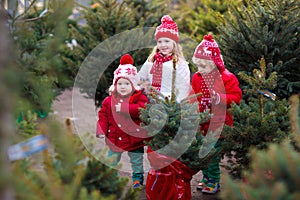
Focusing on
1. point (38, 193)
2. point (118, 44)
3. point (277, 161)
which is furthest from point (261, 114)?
point (118, 44)

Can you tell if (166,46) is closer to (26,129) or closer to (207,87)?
(207,87)

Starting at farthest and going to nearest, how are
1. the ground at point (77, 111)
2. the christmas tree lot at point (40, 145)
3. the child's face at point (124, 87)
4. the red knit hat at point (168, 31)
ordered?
the ground at point (77, 111), the red knit hat at point (168, 31), the child's face at point (124, 87), the christmas tree lot at point (40, 145)

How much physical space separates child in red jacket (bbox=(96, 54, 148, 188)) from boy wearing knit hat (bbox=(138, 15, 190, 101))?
0.38 metres

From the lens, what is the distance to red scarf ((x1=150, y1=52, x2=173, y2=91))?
6.26m

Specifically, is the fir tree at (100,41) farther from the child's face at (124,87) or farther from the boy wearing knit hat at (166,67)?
the child's face at (124,87)

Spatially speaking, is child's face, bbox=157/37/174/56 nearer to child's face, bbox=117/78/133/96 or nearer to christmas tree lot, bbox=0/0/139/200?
child's face, bbox=117/78/133/96

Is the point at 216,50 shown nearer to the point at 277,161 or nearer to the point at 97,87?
the point at 97,87

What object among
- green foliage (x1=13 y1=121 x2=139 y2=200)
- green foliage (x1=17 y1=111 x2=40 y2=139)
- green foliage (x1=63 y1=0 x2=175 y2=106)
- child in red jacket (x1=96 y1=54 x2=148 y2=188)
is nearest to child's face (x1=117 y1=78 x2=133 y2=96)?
child in red jacket (x1=96 y1=54 x2=148 y2=188)

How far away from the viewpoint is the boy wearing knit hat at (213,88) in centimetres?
554

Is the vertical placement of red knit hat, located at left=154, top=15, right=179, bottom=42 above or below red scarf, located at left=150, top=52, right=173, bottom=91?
above

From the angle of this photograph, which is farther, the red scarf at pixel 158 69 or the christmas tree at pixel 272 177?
the red scarf at pixel 158 69

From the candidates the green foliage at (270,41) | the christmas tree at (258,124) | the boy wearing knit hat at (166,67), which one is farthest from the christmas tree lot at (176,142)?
the green foliage at (270,41)

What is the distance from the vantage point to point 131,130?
577 cm

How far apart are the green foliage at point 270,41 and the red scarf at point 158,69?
79 centimetres
